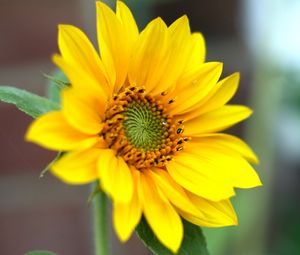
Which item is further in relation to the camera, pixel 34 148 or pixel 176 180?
pixel 34 148

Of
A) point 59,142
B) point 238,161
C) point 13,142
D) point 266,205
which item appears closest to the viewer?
point 59,142

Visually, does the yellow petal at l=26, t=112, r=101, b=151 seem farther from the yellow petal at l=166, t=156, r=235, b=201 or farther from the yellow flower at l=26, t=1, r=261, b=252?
the yellow petal at l=166, t=156, r=235, b=201

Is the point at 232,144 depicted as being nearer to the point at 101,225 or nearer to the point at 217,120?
the point at 217,120

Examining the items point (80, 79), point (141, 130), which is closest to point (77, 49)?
point (80, 79)

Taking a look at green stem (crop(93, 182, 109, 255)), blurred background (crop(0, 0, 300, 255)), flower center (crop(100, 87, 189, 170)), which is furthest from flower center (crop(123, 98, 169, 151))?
blurred background (crop(0, 0, 300, 255))

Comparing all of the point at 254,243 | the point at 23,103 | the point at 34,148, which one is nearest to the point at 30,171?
the point at 34,148

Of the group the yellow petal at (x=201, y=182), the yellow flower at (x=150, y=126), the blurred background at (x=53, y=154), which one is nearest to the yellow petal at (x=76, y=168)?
the yellow flower at (x=150, y=126)

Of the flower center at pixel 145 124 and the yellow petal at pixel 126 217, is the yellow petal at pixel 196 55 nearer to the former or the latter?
the flower center at pixel 145 124

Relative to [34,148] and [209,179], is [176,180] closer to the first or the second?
[209,179]
